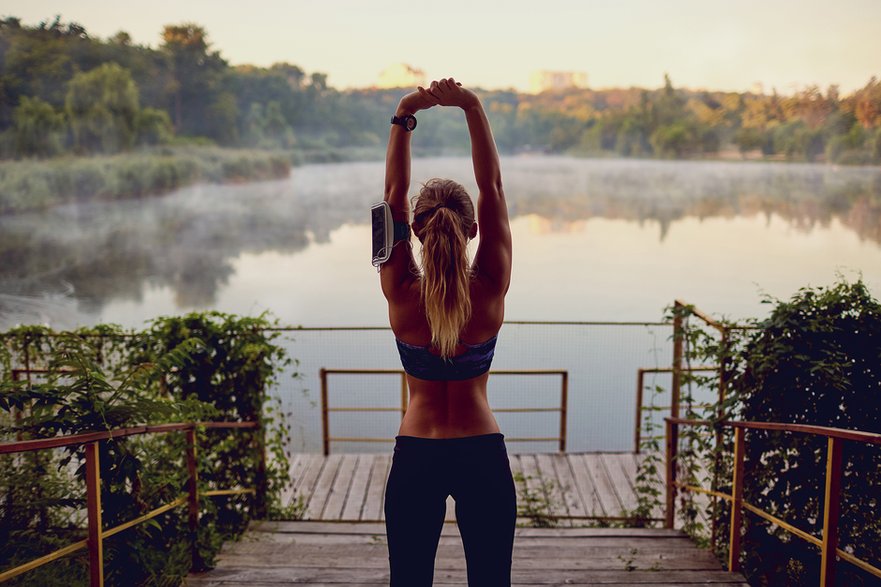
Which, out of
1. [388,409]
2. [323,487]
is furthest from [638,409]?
[323,487]

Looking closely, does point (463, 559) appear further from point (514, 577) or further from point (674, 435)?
point (674, 435)

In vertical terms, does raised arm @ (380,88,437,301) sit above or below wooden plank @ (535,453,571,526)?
above

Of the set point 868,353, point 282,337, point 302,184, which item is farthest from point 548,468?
point 302,184

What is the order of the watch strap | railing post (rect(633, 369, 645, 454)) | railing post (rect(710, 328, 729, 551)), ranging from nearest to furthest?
the watch strap < railing post (rect(710, 328, 729, 551)) < railing post (rect(633, 369, 645, 454))

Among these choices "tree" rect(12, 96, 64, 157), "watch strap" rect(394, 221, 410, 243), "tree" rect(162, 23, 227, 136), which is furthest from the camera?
"tree" rect(162, 23, 227, 136)

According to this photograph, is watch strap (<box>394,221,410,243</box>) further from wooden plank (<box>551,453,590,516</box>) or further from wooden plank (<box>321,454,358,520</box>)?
wooden plank (<box>551,453,590,516</box>)

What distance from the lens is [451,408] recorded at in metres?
1.69

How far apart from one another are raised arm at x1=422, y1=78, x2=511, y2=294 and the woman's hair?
38 mm

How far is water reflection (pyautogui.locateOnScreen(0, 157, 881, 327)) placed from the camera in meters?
14.3

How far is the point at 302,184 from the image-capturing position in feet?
64.4

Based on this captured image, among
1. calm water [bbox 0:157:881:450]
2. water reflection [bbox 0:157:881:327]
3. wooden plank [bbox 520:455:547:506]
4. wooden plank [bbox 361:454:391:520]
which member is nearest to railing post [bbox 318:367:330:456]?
wooden plank [bbox 361:454:391:520]

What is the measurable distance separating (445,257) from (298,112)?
18405 millimetres

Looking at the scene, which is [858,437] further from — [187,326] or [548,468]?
[548,468]

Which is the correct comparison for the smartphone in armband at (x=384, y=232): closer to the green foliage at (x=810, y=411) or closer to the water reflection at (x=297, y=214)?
the green foliage at (x=810, y=411)
